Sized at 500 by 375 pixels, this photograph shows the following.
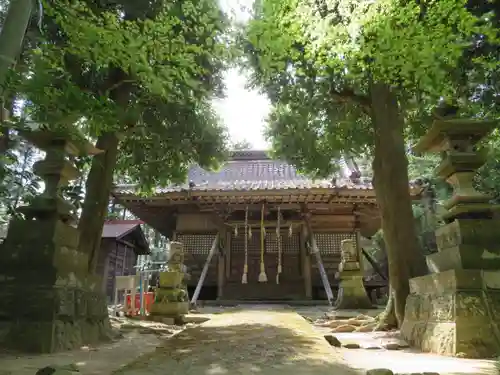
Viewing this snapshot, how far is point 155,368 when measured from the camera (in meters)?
3.06

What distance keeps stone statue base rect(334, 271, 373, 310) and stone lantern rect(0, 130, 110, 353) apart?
636 cm

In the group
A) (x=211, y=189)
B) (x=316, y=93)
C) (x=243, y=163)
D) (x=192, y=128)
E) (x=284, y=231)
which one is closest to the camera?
(x=316, y=93)

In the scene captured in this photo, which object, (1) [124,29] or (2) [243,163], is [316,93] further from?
(2) [243,163]

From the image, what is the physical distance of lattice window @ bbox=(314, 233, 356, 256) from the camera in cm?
1365

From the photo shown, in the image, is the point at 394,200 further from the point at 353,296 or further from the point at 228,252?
the point at 228,252

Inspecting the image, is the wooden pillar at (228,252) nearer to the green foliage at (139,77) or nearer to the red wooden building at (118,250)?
the green foliage at (139,77)

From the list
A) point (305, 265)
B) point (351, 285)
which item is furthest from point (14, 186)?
point (305, 265)

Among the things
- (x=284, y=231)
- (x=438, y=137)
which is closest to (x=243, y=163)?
(x=284, y=231)

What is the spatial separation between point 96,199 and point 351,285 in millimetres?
6685

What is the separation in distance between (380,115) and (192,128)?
3.84 metres

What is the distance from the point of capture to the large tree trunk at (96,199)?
5906 mm

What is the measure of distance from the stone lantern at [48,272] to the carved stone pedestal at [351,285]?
21.0 feet

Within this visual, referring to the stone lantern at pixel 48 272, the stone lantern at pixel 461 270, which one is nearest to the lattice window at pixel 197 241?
the stone lantern at pixel 48 272

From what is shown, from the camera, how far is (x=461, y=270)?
148 inches
